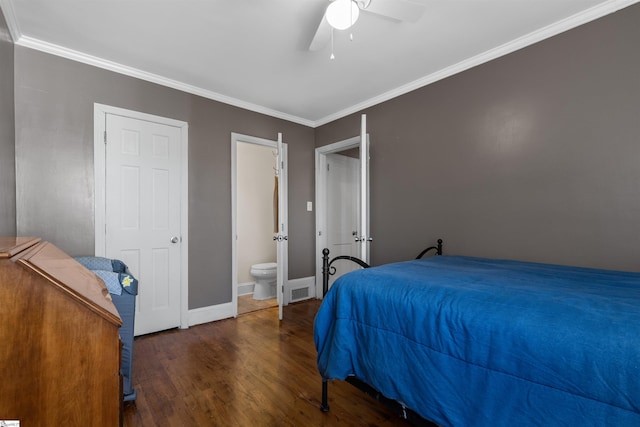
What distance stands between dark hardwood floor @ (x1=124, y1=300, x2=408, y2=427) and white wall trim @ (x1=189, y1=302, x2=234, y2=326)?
0.17m

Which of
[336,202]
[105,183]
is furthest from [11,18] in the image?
[336,202]

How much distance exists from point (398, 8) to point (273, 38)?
1064 millimetres

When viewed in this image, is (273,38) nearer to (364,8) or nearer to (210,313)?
(364,8)

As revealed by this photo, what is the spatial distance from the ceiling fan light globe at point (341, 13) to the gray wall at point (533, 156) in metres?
1.55

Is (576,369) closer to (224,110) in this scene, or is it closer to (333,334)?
(333,334)

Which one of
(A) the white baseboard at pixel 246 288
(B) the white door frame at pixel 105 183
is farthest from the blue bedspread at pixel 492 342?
(A) the white baseboard at pixel 246 288

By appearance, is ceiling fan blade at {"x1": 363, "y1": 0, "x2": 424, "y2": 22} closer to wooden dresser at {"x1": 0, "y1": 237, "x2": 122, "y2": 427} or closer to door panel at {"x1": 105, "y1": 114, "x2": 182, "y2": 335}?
wooden dresser at {"x1": 0, "y1": 237, "x2": 122, "y2": 427}

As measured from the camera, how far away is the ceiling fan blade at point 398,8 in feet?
5.54

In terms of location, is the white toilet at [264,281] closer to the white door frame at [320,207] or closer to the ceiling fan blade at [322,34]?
the white door frame at [320,207]

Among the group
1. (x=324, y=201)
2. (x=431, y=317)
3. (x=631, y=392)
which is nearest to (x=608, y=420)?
(x=631, y=392)

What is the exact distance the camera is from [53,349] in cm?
84

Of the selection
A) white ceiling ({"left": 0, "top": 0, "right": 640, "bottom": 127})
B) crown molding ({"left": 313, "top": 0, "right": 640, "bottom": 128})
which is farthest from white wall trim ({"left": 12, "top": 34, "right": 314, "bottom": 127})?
crown molding ({"left": 313, "top": 0, "right": 640, "bottom": 128})

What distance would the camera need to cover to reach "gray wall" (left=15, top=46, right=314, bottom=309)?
241cm

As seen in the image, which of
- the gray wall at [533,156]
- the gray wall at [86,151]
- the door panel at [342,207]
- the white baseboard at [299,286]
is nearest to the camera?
the gray wall at [533,156]
